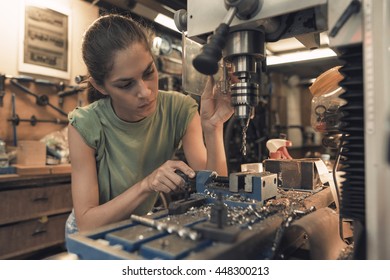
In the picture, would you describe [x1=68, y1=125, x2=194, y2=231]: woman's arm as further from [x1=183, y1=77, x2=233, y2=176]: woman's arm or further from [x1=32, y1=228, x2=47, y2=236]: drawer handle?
[x1=32, y1=228, x2=47, y2=236]: drawer handle

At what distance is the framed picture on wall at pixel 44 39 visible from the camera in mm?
2117

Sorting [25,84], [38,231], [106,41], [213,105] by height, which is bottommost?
[38,231]

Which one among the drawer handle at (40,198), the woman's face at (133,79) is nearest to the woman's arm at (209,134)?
the woman's face at (133,79)

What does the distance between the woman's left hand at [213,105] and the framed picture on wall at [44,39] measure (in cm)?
172

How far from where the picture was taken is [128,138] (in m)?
1.07

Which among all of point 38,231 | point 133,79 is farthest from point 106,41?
point 38,231

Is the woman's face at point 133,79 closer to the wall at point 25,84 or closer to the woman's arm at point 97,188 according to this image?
the woman's arm at point 97,188

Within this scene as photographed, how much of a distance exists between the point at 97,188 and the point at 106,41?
465 mm

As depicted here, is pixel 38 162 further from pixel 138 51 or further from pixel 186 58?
pixel 186 58

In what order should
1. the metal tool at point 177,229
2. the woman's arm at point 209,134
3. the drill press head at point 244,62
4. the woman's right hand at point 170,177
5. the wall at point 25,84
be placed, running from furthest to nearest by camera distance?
the wall at point 25,84, the woman's arm at point 209,134, the woman's right hand at point 170,177, the drill press head at point 244,62, the metal tool at point 177,229

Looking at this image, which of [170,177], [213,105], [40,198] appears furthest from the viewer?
[40,198]

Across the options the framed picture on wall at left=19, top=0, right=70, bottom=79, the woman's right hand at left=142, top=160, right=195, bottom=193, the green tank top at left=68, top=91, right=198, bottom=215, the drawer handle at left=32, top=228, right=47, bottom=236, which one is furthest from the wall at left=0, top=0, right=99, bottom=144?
the woman's right hand at left=142, top=160, right=195, bottom=193

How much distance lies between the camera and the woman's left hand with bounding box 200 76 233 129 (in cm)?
97

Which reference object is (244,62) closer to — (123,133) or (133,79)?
(133,79)
